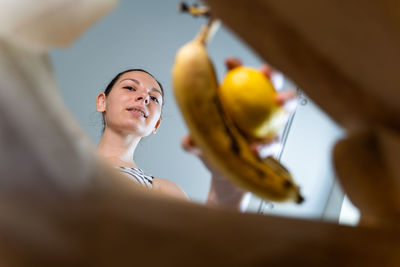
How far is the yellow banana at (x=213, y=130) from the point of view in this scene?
357 millimetres

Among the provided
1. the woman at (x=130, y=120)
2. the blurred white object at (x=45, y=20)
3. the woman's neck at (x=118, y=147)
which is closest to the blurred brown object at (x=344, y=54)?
the blurred white object at (x=45, y=20)

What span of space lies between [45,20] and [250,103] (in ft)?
0.62

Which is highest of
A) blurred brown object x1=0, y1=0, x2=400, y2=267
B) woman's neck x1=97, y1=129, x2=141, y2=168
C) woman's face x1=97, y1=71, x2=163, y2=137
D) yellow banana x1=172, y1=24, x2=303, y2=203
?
woman's face x1=97, y1=71, x2=163, y2=137

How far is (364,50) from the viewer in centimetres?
25

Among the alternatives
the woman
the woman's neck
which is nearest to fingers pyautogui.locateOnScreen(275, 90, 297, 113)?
the woman

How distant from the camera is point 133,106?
983 millimetres

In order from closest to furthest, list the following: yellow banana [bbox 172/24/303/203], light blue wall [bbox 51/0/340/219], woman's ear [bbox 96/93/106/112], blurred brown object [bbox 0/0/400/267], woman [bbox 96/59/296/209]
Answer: blurred brown object [bbox 0/0/400/267], yellow banana [bbox 172/24/303/203], woman [bbox 96/59/296/209], woman's ear [bbox 96/93/106/112], light blue wall [bbox 51/0/340/219]

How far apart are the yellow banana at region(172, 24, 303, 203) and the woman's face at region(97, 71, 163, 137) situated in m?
0.62

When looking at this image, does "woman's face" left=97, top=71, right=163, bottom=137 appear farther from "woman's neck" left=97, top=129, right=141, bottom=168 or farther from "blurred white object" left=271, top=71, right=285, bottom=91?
"blurred white object" left=271, top=71, right=285, bottom=91

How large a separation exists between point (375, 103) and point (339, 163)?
0.20 ft

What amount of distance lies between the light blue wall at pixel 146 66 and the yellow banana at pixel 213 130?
89 cm

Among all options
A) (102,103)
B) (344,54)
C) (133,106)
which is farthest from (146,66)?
(344,54)

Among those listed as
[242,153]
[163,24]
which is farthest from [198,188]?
[242,153]

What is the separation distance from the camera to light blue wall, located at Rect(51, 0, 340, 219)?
1372mm
